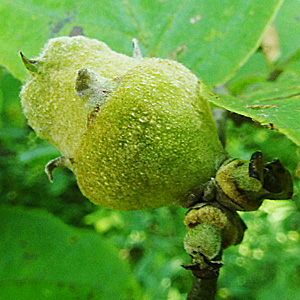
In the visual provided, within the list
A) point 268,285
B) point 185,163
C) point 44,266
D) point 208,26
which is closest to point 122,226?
point 268,285

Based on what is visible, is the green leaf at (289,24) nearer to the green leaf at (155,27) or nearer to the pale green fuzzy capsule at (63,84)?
the green leaf at (155,27)

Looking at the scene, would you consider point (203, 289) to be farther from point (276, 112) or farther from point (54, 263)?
point (54, 263)

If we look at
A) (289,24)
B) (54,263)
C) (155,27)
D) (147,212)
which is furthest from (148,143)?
(147,212)

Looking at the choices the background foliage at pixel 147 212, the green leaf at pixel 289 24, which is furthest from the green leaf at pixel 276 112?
the green leaf at pixel 289 24

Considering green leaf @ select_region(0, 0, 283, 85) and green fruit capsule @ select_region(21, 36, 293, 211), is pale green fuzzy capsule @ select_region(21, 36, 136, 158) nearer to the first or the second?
green fruit capsule @ select_region(21, 36, 293, 211)

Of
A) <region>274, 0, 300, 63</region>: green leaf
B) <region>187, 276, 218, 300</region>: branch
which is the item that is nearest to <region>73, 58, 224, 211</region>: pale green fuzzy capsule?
<region>187, 276, 218, 300</region>: branch
